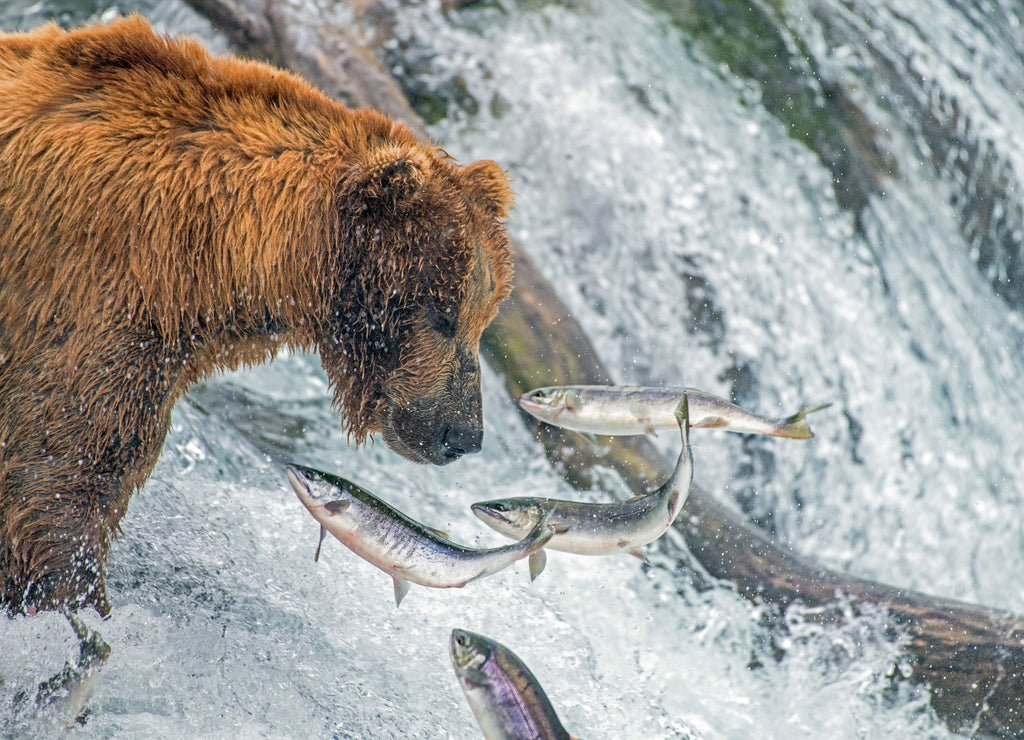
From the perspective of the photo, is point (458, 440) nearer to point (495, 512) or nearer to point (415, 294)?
point (495, 512)

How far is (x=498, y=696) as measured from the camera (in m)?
2.41

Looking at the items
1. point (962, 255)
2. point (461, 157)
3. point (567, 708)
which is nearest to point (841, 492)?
point (962, 255)

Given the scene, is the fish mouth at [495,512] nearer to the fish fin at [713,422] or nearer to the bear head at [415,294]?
the bear head at [415,294]

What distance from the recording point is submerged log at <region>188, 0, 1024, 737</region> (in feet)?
13.8

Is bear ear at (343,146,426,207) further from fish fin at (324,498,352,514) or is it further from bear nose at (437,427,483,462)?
fish fin at (324,498,352,514)

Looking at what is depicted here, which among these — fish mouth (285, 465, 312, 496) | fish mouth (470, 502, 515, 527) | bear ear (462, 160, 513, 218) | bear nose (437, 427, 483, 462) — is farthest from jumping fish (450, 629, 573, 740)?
bear ear (462, 160, 513, 218)

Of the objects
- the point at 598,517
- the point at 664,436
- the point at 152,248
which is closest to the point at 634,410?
the point at 598,517

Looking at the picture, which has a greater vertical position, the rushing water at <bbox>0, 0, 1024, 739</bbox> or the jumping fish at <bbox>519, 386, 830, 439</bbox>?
the jumping fish at <bbox>519, 386, 830, 439</bbox>

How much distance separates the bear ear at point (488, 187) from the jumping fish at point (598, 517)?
1.02 m

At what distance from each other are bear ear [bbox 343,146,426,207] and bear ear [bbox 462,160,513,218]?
258mm

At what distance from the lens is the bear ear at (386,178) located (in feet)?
9.33

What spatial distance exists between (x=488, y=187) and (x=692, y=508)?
91.8 inches

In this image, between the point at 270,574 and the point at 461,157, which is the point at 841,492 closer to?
the point at 461,157

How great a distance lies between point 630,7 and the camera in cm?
743
